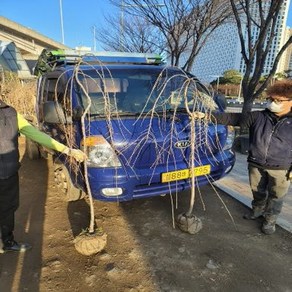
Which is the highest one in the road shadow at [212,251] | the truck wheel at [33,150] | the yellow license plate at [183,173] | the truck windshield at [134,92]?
the truck windshield at [134,92]

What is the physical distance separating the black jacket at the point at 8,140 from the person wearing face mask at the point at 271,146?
224 centimetres

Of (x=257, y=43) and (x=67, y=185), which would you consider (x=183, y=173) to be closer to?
(x=67, y=185)

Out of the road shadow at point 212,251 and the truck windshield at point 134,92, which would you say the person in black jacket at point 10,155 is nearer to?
the truck windshield at point 134,92

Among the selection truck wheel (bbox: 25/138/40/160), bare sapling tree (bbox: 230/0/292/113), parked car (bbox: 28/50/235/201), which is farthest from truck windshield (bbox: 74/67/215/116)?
bare sapling tree (bbox: 230/0/292/113)

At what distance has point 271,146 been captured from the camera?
10.6 feet

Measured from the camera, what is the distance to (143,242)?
3344 millimetres

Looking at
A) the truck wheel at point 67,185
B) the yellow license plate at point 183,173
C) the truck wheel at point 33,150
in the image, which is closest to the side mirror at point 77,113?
the truck wheel at point 67,185

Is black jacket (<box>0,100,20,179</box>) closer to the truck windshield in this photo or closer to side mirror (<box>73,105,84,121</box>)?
side mirror (<box>73,105,84,121</box>)

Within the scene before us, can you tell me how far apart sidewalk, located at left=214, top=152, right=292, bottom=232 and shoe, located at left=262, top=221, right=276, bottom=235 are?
0.18 m

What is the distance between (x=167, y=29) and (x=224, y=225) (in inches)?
380

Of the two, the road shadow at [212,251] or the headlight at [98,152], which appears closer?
the road shadow at [212,251]

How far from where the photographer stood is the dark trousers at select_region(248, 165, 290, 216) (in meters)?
3.36

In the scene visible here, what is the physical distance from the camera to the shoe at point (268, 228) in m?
3.49

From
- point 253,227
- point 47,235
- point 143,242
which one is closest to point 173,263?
point 143,242
